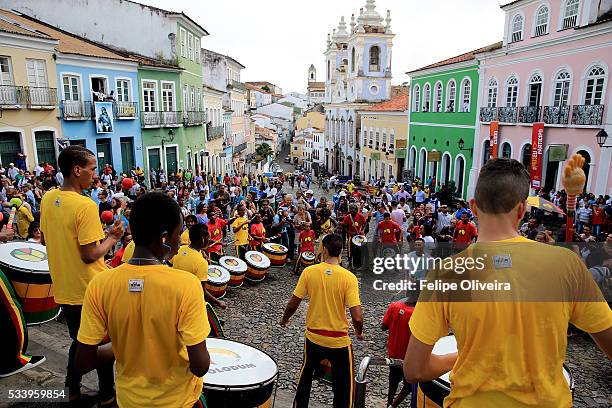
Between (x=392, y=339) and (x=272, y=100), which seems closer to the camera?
(x=392, y=339)

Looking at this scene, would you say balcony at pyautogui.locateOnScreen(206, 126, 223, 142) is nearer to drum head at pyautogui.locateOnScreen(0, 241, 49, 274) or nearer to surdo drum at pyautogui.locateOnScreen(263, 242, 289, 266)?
surdo drum at pyautogui.locateOnScreen(263, 242, 289, 266)

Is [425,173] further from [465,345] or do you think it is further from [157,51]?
[465,345]

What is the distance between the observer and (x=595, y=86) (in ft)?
58.7

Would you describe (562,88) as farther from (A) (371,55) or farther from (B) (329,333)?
(A) (371,55)

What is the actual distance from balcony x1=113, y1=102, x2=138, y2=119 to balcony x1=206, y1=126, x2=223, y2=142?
1142cm

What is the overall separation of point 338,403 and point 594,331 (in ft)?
9.74

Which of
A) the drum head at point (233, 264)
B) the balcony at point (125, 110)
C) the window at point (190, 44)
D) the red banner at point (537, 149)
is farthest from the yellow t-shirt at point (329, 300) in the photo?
the window at point (190, 44)

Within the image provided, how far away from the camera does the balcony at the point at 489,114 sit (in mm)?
23638

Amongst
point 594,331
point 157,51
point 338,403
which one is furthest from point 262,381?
point 157,51

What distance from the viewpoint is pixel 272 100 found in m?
114

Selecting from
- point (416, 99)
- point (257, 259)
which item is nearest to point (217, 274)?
point (257, 259)

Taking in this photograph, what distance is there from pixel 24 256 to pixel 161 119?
24.2 meters

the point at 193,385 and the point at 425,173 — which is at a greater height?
the point at 193,385

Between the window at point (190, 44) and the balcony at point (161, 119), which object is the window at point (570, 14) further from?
the window at point (190, 44)
